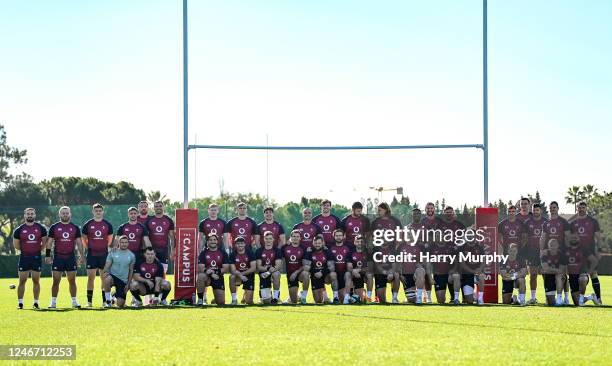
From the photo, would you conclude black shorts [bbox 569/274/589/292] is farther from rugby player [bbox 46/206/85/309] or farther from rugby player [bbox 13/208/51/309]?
rugby player [bbox 13/208/51/309]

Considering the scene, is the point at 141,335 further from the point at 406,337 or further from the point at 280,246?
the point at 280,246

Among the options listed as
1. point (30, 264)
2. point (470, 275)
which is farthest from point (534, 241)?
point (30, 264)

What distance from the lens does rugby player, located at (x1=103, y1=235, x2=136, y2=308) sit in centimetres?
1366

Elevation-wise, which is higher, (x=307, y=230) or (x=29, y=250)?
(x=307, y=230)

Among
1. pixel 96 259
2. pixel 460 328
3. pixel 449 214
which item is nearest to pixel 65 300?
pixel 96 259

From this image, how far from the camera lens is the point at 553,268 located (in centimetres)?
1430

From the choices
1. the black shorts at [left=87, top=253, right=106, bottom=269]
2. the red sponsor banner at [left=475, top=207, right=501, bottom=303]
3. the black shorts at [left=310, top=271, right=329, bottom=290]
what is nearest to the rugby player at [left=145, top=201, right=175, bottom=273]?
the black shorts at [left=87, top=253, right=106, bottom=269]

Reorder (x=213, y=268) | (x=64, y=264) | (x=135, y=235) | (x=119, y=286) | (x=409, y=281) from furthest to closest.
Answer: (x=409, y=281) → (x=213, y=268) → (x=135, y=235) → (x=64, y=264) → (x=119, y=286)

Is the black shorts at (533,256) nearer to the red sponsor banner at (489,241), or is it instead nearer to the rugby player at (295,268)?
the red sponsor banner at (489,241)

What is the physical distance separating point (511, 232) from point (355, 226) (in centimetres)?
244

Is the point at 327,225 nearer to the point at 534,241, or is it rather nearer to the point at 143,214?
the point at 143,214

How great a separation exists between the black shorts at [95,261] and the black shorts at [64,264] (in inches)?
11.3

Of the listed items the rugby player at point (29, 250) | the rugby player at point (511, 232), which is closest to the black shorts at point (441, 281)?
the rugby player at point (511, 232)

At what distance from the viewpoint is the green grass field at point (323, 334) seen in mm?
7203
